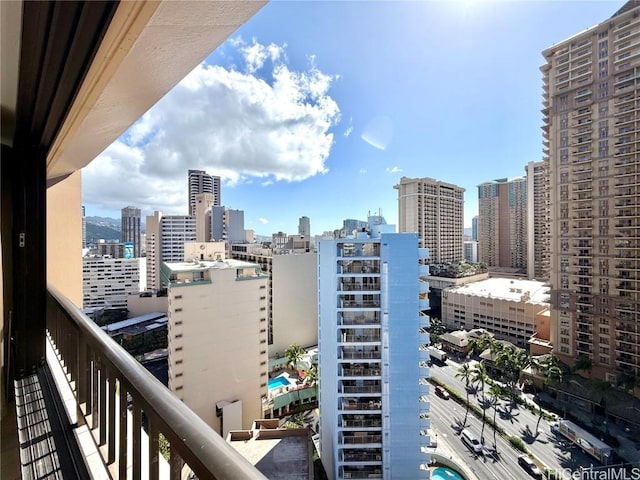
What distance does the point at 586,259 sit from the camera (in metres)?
13.3

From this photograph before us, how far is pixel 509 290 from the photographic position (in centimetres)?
2112

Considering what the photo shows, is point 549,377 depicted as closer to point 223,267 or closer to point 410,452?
point 410,452

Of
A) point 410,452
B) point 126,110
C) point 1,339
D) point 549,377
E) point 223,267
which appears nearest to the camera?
point 126,110

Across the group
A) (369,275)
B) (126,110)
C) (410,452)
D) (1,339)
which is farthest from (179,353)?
(126,110)

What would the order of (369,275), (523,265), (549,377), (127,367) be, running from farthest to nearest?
(523,265)
(549,377)
(369,275)
(127,367)

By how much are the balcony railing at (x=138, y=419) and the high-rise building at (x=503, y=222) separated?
1476 inches

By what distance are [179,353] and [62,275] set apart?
7568 mm

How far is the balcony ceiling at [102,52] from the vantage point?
68 cm

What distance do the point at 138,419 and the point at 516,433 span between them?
1463 centimetres

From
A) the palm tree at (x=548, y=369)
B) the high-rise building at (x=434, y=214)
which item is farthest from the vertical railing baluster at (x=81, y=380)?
the high-rise building at (x=434, y=214)

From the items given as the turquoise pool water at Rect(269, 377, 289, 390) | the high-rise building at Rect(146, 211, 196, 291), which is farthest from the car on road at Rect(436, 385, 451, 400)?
the high-rise building at Rect(146, 211, 196, 291)

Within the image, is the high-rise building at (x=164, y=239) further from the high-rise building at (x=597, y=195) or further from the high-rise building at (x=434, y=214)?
the high-rise building at (x=597, y=195)

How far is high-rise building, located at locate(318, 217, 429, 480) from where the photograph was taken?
722 cm

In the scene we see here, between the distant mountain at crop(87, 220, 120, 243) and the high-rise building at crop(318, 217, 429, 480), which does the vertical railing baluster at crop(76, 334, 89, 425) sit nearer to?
the high-rise building at crop(318, 217, 429, 480)
